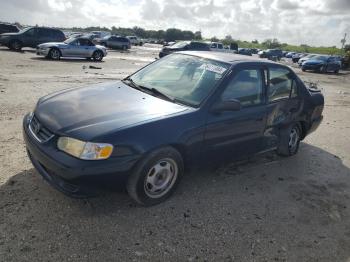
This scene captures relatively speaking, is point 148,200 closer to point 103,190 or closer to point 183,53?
point 103,190

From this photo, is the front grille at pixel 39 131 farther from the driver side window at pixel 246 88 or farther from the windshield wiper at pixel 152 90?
the driver side window at pixel 246 88

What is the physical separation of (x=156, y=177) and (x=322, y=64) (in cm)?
2966

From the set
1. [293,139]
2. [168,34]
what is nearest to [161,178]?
[293,139]

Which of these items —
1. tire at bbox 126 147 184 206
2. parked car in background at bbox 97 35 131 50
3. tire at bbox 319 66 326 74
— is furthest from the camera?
parked car in background at bbox 97 35 131 50

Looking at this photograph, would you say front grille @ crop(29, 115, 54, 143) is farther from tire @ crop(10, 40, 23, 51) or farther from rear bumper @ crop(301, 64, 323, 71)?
rear bumper @ crop(301, 64, 323, 71)

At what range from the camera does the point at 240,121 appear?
14.8 feet

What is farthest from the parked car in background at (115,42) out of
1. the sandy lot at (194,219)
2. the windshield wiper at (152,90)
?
the windshield wiper at (152,90)

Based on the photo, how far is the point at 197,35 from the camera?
107m

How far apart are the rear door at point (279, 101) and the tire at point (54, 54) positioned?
17.2 m

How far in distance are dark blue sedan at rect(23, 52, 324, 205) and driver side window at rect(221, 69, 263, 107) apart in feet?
0.04

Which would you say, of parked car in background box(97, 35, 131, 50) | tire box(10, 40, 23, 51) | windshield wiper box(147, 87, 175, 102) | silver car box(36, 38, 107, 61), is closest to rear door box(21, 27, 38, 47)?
tire box(10, 40, 23, 51)

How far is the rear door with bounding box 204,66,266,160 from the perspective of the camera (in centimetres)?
424

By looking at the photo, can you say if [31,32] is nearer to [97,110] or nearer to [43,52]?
[43,52]

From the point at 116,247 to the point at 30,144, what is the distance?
4.71 ft
